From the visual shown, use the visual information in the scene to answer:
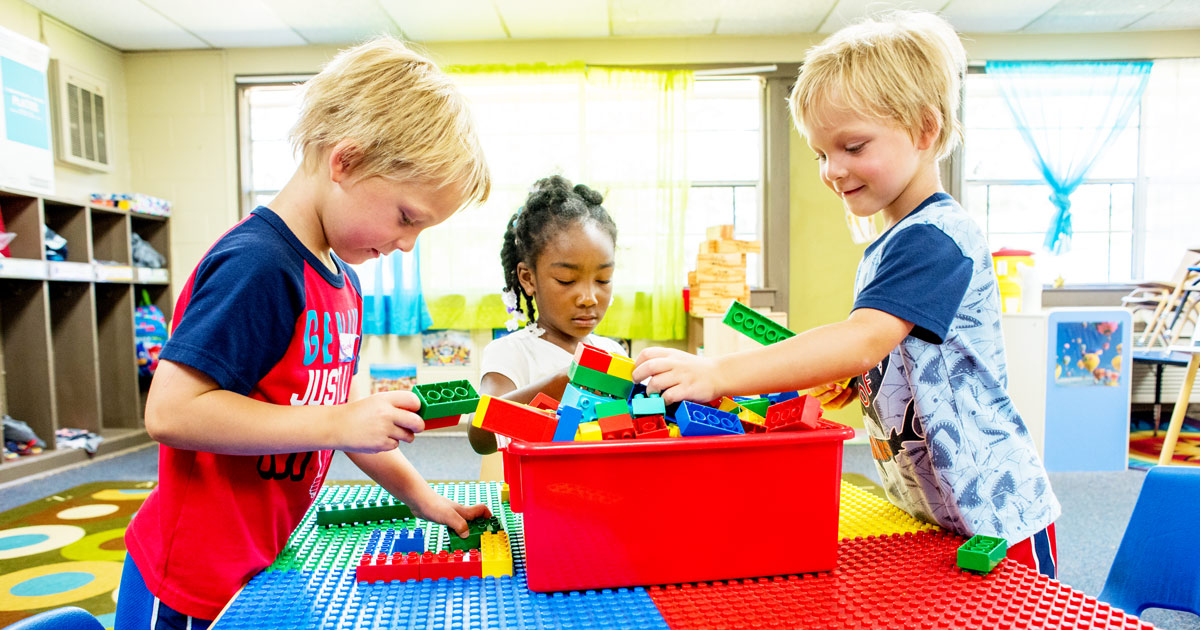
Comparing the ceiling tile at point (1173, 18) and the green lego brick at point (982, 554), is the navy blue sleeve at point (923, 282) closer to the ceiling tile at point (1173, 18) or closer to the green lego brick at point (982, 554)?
the green lego brick at point (982, 554)

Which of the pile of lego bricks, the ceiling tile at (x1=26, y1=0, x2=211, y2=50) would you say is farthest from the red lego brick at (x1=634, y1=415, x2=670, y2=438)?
the ceiling tile at (x1=26, y1=0, x2=211, y2=50)

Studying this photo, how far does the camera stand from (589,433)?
2.02ft

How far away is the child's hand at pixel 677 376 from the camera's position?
675 millimetres

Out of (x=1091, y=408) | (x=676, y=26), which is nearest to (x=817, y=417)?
(x=1091, y=408)

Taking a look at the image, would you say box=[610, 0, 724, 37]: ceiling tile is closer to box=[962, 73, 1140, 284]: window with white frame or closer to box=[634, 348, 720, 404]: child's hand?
box=[962, 73, 1140, 284]: window with white frame

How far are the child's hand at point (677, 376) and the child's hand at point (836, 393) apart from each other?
0.39 meters

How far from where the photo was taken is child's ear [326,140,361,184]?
78 cm

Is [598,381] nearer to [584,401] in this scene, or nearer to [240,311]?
[584,401]

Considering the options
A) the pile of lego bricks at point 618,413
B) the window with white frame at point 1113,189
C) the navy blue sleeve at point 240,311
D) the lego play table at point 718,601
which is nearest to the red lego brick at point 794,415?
the pile of lego bricks at point 618,413

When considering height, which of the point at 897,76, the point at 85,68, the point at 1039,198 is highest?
the point at 85,68

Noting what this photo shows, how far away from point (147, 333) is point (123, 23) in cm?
187

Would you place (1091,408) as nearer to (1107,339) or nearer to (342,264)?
(1107,339)

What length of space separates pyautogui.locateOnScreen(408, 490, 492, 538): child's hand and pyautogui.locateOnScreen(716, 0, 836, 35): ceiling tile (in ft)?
12.5

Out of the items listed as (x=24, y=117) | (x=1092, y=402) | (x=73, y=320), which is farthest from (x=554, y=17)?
(x=1092, y=402)
